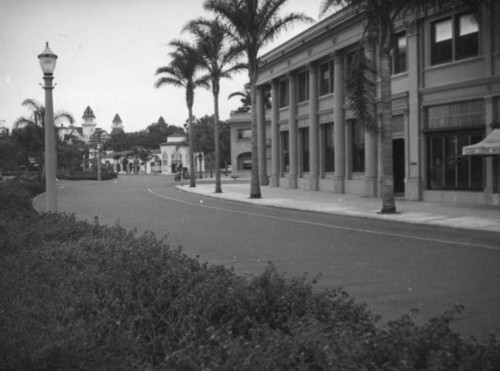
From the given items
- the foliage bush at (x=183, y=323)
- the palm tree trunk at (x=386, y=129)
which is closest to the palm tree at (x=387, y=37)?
the palm tree trunk at (x=386, y=129)

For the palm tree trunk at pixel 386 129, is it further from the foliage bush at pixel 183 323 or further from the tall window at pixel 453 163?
the foliage bush at pixel 183 323

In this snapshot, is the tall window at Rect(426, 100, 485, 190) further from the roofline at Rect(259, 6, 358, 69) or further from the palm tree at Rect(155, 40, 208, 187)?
the palm tree at Rect(155, 40, 208, 187)

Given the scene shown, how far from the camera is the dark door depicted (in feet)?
93.2

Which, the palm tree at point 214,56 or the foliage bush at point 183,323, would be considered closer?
the foliage bush at point 183,323

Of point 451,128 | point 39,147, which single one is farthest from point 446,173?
point 39,147

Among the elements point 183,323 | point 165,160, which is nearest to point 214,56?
point 183,323

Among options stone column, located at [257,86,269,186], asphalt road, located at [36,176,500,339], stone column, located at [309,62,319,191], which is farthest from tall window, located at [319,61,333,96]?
asphalt road, located at [36,176,500,339]

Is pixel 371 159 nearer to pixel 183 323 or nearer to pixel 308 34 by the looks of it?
pixel 308 34

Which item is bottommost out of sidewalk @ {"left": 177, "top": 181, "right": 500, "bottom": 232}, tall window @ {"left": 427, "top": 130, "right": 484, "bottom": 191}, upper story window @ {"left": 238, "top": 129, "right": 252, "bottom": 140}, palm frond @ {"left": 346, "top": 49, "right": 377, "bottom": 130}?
sidewalk @ {"left": 177, "top": 181, "right": 500, "bottom": 232}

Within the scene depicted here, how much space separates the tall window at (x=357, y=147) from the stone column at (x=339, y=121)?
0.65 meters

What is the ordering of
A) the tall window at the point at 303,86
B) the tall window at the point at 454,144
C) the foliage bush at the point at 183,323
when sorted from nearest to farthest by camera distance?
the foliage bush at the point at 183,323, the tall window at the point at 454,144, the tall window at the point at 303,86

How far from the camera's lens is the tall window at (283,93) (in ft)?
140

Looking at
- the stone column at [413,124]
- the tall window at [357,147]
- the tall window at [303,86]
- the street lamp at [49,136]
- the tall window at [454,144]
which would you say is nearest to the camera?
the street lamp at [49,136]

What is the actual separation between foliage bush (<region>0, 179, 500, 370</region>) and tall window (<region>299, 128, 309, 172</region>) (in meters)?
31.5
